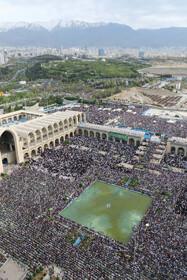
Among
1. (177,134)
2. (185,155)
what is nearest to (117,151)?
(185,155)

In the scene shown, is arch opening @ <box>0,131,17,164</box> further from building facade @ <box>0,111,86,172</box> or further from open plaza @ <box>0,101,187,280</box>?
open plaza @ <box>0,101,187,280</box>

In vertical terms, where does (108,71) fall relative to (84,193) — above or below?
above

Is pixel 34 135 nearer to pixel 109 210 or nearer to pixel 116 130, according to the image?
pixel 116 130

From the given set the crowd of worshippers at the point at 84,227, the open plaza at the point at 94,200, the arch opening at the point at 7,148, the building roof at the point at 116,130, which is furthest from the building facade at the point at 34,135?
the crowd of worshippers at the point at 84,227

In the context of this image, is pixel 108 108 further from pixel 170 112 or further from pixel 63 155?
pixel 63 155

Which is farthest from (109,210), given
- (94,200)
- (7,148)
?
(7,148)

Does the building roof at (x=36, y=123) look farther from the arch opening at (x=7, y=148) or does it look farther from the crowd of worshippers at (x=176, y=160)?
the crowd of worshippers at (x=176, y=160)

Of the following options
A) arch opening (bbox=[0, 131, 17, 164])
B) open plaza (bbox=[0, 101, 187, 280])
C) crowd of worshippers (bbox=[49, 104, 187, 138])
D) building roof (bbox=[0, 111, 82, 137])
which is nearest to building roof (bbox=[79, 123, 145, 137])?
open plaza (bbox=[0, 101, 187, 280])
